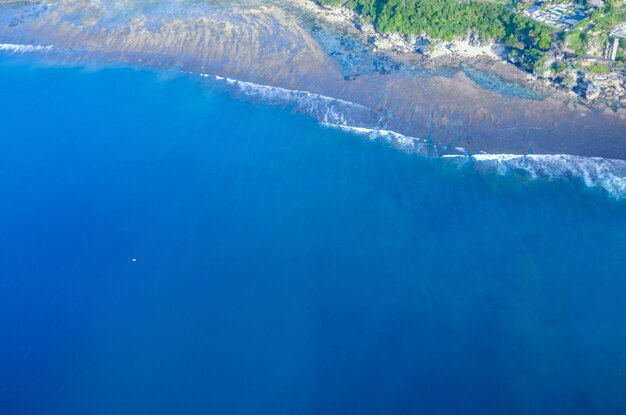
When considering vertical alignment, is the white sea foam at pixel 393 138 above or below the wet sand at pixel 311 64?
below

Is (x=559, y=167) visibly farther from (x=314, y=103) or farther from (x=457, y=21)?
(x=314, y=103)

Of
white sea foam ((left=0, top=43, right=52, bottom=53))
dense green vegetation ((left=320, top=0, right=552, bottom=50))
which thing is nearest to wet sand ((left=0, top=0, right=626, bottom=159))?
white sea foam ((left=0, top=43, right=52, bottom=53))

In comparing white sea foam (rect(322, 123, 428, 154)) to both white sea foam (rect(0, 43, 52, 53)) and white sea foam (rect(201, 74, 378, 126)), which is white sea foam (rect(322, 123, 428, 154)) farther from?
white sea foam (rect(0, 43, 52, 53))

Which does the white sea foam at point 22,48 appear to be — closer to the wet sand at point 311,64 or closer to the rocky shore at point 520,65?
the wet sand at point 311,64

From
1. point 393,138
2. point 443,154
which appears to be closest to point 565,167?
point 443,154

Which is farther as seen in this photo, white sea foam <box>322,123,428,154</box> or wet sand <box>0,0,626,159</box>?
white sea foam <box>322,123,428,154</box>

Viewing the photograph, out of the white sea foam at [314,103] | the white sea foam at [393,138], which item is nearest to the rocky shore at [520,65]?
the white sea foam at [314,103]
